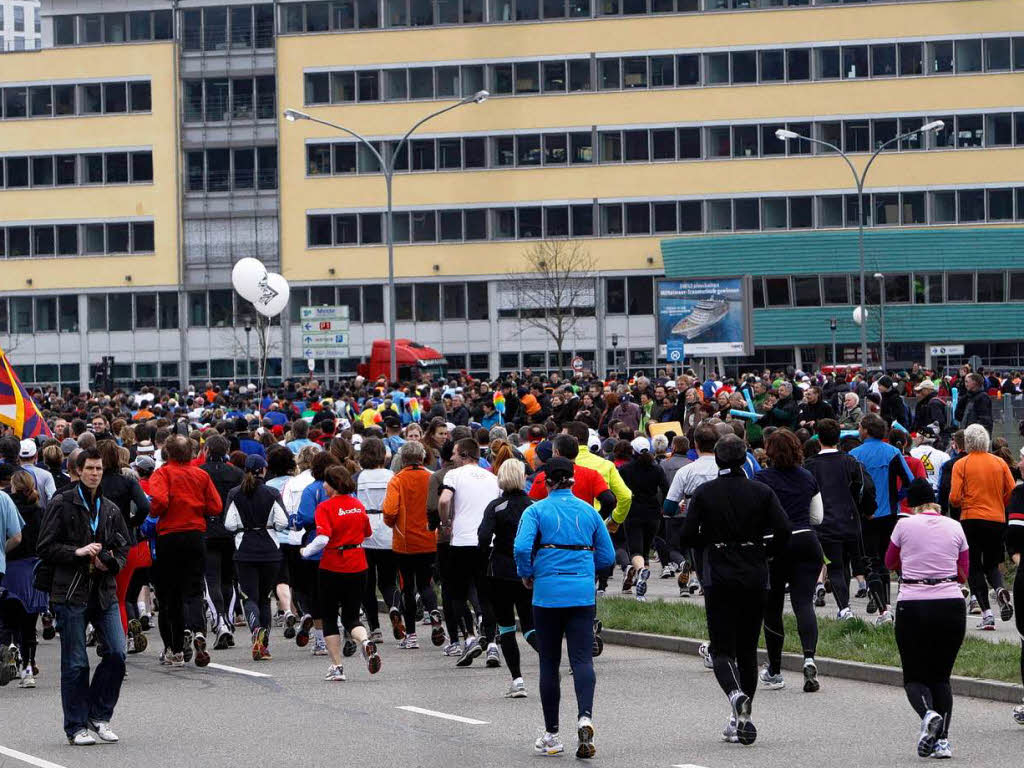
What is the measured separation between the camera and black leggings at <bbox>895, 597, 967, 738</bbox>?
1015 centimetres

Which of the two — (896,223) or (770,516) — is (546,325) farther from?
(770,516)

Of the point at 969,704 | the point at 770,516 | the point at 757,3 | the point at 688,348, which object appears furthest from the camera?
the point at 757,3

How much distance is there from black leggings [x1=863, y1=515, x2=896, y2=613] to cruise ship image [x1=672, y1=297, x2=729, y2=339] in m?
32.0

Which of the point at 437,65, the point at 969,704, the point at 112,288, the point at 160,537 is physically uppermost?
the point at 437,65

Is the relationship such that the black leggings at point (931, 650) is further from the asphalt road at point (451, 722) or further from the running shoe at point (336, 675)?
the running shoe at point (336, 675)

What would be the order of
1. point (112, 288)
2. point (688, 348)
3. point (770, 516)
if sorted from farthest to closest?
point (112, 288), point (688, 348), point (770, 516)

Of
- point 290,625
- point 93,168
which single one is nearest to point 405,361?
point 93,168

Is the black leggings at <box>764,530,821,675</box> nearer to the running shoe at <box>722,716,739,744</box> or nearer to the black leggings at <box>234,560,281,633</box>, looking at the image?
the running shoe at <box>722,716,739,744</box>

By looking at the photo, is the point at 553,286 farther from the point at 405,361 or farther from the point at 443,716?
the point at 443,716

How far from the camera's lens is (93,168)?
7556 cm

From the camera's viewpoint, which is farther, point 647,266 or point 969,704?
point 647,266

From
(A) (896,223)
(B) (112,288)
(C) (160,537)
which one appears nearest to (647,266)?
(A) (896,223)

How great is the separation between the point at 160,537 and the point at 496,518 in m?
3.52

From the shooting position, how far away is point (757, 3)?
70.1 m
